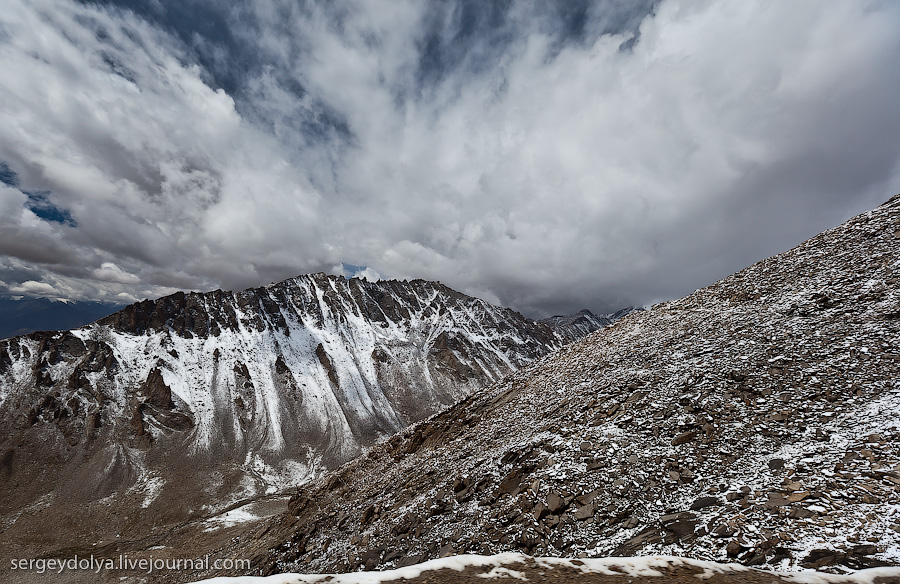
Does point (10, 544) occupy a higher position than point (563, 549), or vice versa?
point (10, 544)

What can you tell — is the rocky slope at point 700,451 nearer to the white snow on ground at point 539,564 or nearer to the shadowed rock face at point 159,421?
the white snow on ground at point 539,564

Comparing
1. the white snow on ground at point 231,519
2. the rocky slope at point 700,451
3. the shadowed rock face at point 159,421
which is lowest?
the rocky slope at point 700,451

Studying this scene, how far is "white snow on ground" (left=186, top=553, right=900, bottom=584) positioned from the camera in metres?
8.07

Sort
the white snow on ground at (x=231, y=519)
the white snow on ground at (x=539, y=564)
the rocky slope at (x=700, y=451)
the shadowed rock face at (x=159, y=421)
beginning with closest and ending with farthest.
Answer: the white snow on ground at (x=539, y=564), the rocky slope at (x=700, y=451), the white snow on ground at (x=231, y=519), the shadowed rock face at (x=159, y=421)

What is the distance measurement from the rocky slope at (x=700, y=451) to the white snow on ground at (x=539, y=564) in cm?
114

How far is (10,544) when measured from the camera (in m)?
71.1

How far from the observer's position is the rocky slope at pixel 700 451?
1063 centimetres

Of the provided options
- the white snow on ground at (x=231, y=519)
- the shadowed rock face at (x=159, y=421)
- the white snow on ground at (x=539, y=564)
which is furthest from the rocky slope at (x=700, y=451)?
the shadowed rock face at (x=159, y=421)

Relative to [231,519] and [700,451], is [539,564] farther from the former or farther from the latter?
[231,519]

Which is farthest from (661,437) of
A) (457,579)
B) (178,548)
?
(178,548)

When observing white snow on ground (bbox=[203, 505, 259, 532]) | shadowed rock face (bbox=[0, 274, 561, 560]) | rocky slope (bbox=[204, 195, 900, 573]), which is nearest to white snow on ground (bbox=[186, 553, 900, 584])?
rocky slope (bbox=[204, 195, 900, 573])

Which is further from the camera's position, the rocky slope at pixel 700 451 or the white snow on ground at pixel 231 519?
the white snow on ground at pixel 231 519

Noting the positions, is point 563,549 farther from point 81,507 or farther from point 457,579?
point 81,507

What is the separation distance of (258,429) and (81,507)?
60.1 meters
